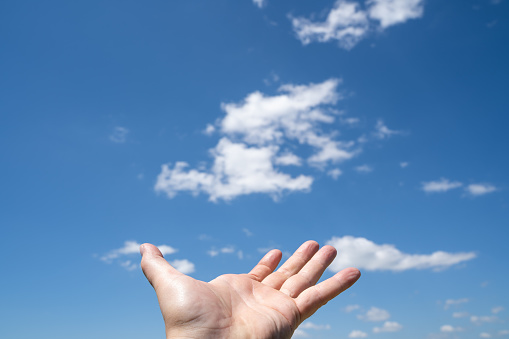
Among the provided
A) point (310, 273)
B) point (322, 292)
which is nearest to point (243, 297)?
point (322, 292)

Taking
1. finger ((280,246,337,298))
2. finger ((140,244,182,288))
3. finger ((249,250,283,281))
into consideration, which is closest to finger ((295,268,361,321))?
finger ((280,246,337,298))

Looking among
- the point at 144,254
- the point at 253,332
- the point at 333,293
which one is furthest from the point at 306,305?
the point at 144,254

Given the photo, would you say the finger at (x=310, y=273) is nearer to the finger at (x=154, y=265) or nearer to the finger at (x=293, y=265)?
the finger at (x=293, y=265)

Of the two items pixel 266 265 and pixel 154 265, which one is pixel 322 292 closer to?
pixel 266 265

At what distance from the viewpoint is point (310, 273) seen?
9000 millimetres

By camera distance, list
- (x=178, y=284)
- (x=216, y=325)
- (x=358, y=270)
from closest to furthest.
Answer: (x=216, y=325) < (x=178, y=284) < (x=358, y=270)

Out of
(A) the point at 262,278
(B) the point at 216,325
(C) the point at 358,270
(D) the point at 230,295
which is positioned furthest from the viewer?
(A) the point at 262,278

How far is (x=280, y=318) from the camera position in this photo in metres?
7.35

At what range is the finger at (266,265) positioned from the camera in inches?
368

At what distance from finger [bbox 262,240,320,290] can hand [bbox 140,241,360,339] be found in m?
0.03

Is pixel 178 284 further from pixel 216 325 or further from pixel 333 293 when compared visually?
pixel 333 293

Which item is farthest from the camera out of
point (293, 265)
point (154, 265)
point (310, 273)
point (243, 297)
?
point (293, 265)

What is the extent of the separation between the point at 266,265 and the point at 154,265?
3.18 m

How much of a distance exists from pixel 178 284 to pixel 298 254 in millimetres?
3776
